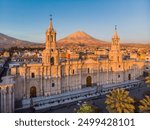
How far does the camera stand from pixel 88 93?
17516 mm

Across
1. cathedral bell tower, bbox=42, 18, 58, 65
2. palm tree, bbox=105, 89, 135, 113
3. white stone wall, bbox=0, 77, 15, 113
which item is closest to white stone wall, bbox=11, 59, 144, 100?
cathedral bell tower, bbox=42, 18, 58, 65

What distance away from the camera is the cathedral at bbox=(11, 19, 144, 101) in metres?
15.9

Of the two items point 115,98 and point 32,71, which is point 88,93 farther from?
point 115,98

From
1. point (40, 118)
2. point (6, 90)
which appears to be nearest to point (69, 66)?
point (6, 90)

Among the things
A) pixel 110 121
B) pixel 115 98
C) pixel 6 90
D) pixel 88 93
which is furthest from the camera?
pixel 88 93

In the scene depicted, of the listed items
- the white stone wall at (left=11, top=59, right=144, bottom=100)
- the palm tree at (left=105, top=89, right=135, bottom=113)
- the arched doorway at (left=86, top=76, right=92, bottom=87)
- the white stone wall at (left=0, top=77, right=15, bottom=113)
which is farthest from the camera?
the arched doorway at (left=86, top=76, right=92, bottom=87)

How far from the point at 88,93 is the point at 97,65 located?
3.48m

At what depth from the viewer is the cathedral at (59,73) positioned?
15903 mm

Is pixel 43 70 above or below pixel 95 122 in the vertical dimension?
above

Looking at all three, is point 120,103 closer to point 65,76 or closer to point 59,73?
point 59,73

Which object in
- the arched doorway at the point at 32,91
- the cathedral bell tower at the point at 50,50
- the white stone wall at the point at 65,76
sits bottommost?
the arched doorway at the point at 32,91

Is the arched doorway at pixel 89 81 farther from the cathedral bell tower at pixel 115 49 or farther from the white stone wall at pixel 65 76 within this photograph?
the cathedral bell tower at pixel 115 49

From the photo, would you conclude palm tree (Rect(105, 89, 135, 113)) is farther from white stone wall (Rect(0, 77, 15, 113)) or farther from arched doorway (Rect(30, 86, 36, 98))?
arched doorway (Rect(30, 86, 36, 98))

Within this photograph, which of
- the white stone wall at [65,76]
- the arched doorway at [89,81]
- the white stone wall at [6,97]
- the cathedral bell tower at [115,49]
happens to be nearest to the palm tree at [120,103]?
the white stone wall at [6,97]
